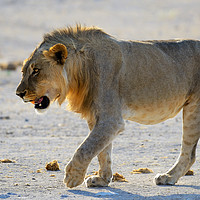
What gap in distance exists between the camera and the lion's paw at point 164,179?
235 inches

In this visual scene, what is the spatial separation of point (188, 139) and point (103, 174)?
108 cm

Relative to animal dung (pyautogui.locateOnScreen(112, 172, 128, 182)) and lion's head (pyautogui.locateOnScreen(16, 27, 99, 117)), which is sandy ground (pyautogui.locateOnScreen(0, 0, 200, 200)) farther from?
lion's head (pyautogui.locateOnScreen(16, 27, 99, 117))

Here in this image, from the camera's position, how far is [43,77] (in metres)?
5.52

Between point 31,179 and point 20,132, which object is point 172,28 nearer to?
point 20,132

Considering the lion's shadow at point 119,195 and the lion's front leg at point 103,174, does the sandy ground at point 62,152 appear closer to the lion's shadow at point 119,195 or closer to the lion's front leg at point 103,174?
the lion's shadow at point 119,195

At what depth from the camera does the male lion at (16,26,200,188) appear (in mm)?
5469

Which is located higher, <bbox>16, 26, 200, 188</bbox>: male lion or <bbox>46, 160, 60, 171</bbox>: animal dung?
<bbox>16, 26, 200, 188</bbox>: male lion

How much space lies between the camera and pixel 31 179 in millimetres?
6008

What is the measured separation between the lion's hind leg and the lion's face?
1560mm

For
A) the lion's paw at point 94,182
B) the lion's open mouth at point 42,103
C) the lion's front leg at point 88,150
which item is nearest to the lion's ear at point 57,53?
the lion's open mouth at point 42,103

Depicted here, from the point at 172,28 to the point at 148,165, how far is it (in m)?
35.7

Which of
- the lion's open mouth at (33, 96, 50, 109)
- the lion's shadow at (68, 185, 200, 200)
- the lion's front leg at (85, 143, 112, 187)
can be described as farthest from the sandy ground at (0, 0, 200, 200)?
the lion's open mouth at (33, 96, 50, 109)

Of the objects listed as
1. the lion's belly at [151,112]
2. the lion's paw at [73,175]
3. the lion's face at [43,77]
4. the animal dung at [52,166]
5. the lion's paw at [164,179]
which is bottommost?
the animal dung at [52,166]

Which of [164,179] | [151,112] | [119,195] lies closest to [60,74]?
[151,112]
